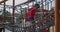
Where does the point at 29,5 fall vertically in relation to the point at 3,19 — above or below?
above

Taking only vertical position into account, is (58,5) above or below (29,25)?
above

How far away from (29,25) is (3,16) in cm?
99

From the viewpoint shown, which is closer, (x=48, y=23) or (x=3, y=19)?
(x=48, y=23)

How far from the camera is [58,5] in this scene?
4.40m

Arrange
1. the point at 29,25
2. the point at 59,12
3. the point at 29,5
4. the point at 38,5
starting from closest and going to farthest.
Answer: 1. the point at 59,12
2. the point at 29,25
3. the point at 38,5
4. the point at 29,5

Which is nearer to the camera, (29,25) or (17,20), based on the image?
(29,25)

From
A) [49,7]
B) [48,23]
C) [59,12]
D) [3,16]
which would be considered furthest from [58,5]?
[3,16]

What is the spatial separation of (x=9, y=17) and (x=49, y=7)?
132cm

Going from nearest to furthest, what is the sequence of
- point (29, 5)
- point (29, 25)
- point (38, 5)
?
1. point (29, 25)
2. point (38, 5)
3. point (29, 5)

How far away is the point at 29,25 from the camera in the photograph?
16.8 feet

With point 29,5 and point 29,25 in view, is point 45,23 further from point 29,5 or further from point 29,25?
point 29,5

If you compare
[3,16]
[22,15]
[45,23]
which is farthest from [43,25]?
[3,16]

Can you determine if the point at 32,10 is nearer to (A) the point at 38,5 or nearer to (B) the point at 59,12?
(A) the point at 38,5

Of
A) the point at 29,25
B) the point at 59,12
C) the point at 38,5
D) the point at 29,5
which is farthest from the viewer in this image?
the point at 29,5
